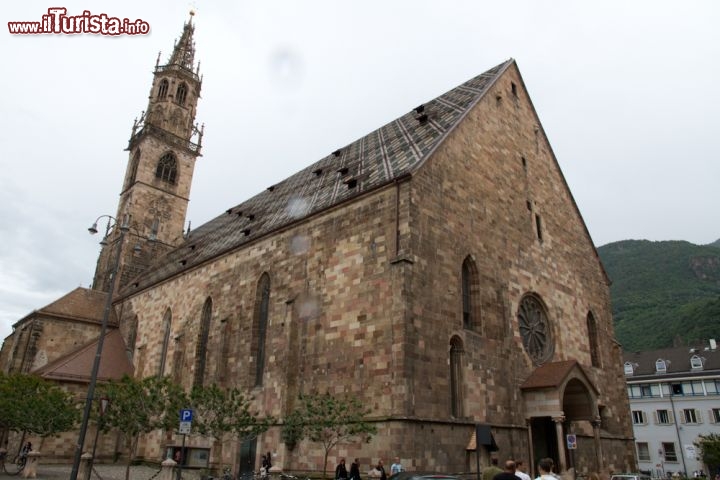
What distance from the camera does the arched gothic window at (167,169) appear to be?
47938 mm

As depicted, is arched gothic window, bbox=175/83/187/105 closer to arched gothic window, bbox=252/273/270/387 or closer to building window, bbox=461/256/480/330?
arched gothic window, bbox=252/273/270/387

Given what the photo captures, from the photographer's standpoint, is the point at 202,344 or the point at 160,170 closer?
the point at 202,344

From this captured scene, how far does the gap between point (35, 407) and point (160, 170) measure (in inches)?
1162

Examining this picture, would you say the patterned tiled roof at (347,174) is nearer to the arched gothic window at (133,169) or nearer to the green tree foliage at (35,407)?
the green tree foliage at (35,407)

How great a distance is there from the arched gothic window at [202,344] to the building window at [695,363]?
140ft

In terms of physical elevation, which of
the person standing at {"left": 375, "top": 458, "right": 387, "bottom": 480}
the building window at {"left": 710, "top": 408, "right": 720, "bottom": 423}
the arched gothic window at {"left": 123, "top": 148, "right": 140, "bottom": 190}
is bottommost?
the person standing at {"left": 375, "top": 458, "right": 387, "bottom": 480}

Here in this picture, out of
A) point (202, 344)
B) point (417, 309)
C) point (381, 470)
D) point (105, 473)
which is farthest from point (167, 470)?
point (417, 309)

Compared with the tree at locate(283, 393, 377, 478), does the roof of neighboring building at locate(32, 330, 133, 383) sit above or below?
above

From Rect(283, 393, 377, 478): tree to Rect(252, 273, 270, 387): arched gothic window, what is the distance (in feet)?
16.7

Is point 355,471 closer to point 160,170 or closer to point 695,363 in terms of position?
point 160,170

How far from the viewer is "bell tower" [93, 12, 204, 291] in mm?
45031

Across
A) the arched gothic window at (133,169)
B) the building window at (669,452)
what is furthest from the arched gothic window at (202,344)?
the building window at (669,452)

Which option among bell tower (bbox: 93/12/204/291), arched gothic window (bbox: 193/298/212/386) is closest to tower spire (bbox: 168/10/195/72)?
bell tower (bbox: 93/12/204/291)

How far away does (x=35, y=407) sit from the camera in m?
21.9
